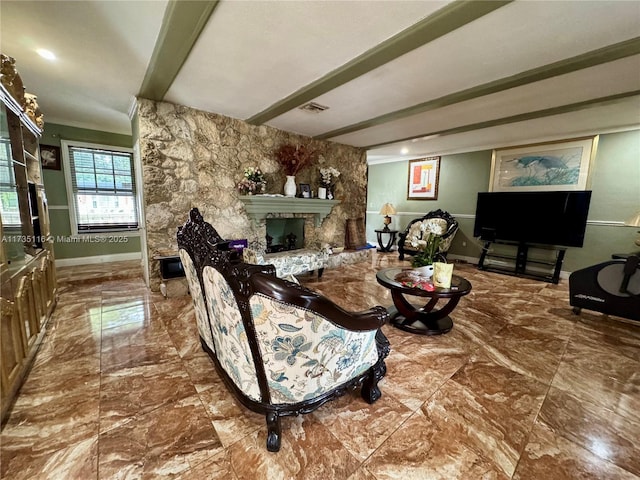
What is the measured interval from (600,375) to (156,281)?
182 inches

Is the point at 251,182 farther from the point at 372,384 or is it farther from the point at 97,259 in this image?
the point at 97,259

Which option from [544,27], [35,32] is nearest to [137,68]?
[35,32]

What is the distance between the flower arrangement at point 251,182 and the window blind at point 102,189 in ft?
8.76

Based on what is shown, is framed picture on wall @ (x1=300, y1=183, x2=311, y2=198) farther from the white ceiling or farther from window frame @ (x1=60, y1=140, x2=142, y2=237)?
window frame @ (x1=60, y1=140, x2=142, y2=237)

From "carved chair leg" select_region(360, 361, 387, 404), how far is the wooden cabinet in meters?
2.04

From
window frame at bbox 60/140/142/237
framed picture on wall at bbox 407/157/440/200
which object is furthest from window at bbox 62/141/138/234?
framed picture on wall at bbox 407/157/440/200

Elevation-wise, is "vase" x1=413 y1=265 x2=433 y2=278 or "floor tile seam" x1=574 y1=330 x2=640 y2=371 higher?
"vase" x1=413 y1=265 x2=433 y2=278

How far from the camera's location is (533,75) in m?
2.39

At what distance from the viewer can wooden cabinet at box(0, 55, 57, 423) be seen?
1517 mm

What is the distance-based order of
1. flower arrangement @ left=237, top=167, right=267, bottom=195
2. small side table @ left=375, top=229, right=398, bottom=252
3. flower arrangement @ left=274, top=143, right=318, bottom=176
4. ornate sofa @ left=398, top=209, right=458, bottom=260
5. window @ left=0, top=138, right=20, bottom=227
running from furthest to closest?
small side table @ left=375, top=229, right=398, bottom=252
ornate sofa @ left=398, top=209, right=458, bottom=260
flower arrangement @ left=274, top=143, right=318, bottom=176
flower arrangement @ left=237, top=167, right=267, bottom=195
window @ left=0, top=138, right=20, bottom=227

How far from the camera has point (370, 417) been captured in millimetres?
1479

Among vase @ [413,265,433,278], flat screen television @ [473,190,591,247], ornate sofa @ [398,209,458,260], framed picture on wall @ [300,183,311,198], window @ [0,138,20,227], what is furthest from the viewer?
ornate sofa @ [398,209,458,260]

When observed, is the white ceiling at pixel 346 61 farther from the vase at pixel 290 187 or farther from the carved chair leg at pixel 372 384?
the carved chair leg at pixel 372 384

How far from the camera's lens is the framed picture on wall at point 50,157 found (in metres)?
4.19
